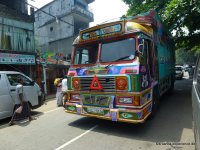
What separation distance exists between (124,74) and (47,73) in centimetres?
1263

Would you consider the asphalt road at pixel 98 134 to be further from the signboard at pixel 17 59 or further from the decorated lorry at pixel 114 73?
the signboard at pixel 17 59

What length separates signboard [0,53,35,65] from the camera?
1238 cm

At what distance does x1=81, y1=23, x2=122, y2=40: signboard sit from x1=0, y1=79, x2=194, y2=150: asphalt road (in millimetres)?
2797

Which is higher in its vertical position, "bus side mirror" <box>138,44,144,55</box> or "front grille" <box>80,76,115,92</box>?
"bus side mirror" <box>138,44,144,55</box>

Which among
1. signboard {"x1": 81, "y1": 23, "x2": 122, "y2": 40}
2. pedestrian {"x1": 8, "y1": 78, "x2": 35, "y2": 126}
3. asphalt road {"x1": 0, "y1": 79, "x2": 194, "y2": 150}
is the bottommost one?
asphalt road {"x1": 0, "y1": 79, "x2": 194, "y2": 150}

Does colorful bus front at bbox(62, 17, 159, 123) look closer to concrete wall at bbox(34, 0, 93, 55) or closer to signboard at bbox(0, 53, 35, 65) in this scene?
signboard at bbox(0, 53, 35, 65)

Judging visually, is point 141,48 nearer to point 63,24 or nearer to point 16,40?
point 16,40

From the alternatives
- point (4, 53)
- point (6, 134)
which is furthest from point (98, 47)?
point (4, 53)

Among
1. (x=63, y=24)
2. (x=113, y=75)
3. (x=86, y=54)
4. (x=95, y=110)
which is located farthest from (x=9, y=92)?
(x=63, y=24)

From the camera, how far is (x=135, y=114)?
15.5ft

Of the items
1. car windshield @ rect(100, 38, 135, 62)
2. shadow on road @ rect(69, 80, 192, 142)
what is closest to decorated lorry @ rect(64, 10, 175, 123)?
car windshield @ rect(100, 38, 135, 62)

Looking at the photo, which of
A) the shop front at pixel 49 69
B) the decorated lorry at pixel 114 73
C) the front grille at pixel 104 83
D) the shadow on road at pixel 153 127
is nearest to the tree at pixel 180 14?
the decorated lorry at pixel 114 73

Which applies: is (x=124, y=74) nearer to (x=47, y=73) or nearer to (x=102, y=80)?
(x=102, y=80)

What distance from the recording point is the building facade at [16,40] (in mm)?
13127
